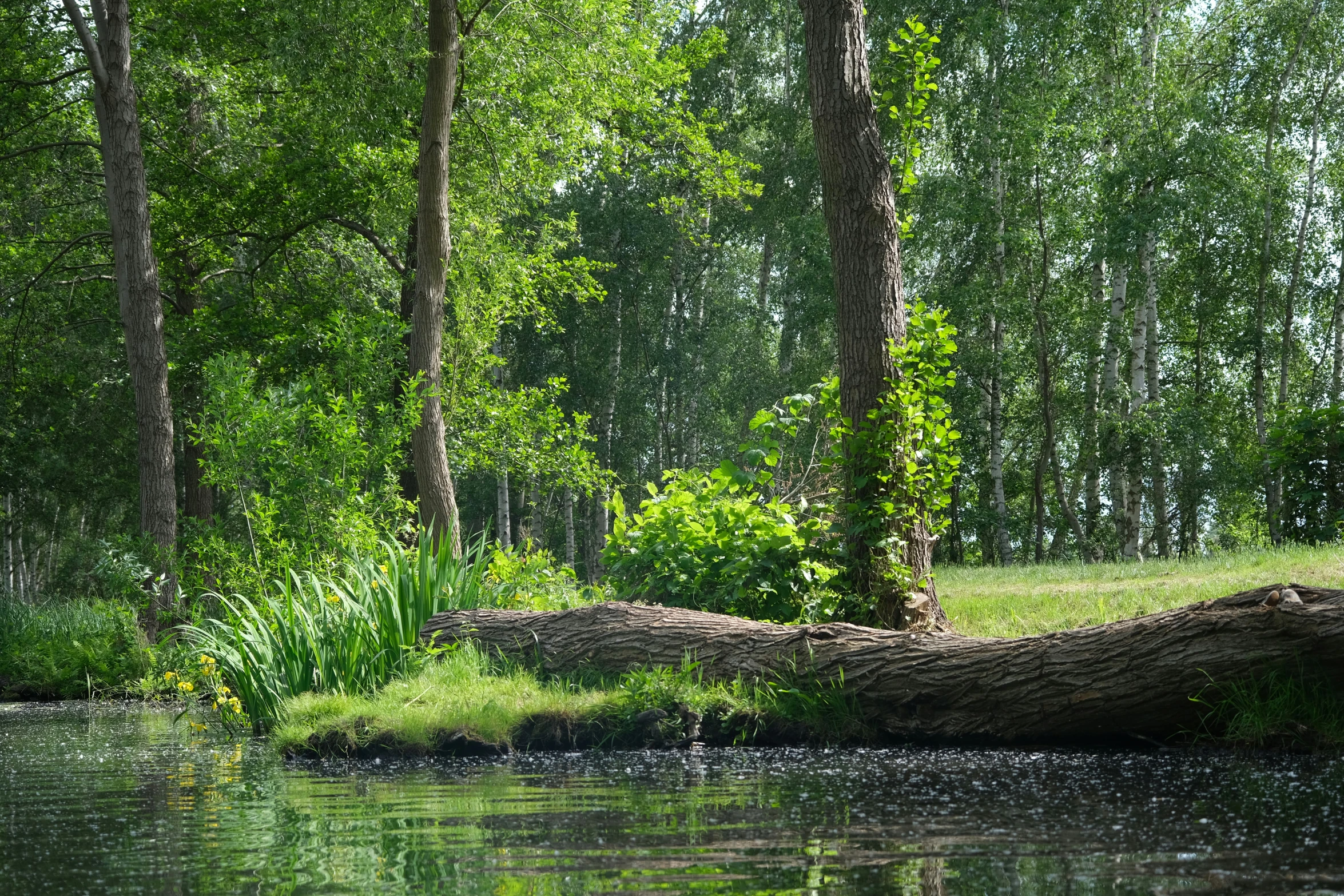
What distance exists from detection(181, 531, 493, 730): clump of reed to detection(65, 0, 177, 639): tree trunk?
6.54 m

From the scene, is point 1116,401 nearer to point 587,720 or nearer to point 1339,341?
point 1339,341

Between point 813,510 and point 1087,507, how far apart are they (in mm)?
16751

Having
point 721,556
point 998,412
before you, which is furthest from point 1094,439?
point 721,556

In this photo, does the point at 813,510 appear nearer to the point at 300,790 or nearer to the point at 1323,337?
the point at 300,790

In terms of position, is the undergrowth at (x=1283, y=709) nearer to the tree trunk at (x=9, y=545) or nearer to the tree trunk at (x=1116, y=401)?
the tree trunk at (x=1116, y=401)

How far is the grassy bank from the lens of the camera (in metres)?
6.32

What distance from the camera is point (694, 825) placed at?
3.74 metres

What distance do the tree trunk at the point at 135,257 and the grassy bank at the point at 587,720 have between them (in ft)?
28.1

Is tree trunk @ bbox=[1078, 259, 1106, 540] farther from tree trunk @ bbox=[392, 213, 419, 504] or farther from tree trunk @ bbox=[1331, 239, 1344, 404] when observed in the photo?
tree trunk @ bbox=[392, 213, 419, 504]

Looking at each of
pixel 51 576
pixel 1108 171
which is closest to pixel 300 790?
pixel 1108 171

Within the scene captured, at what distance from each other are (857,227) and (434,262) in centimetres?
576

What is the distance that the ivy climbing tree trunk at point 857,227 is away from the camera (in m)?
8.19

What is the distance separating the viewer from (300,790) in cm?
503

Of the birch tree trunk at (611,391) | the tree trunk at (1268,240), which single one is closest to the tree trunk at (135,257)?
the birch tree trunk at (611,391)
